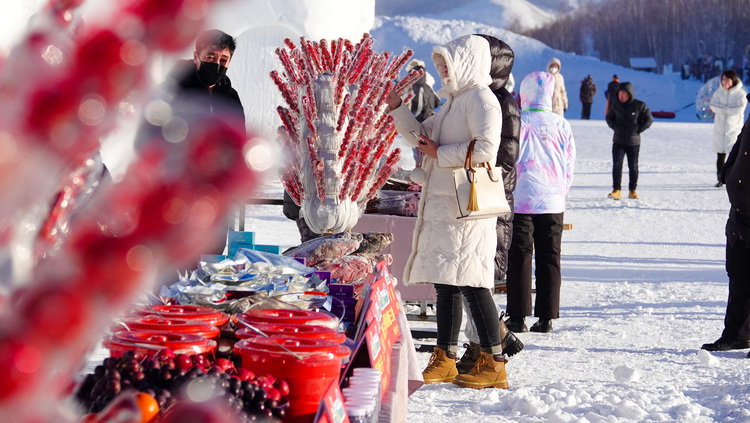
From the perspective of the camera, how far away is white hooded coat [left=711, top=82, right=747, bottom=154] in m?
12.0

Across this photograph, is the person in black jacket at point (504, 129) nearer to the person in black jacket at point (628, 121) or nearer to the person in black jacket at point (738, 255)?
the person in black jacket at point (738, 255)

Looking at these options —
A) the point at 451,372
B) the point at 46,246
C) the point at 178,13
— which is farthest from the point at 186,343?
the point at 451,372

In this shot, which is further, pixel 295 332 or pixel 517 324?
pixel 517 324

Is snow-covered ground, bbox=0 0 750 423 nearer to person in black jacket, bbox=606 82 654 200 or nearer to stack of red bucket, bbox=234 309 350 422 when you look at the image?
stack of red bucket, bbox=234 309 350 422

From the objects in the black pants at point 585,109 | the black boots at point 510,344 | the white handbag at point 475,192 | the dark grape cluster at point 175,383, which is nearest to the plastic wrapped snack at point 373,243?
the white handbag at point 475,192

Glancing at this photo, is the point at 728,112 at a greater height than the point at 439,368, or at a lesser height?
greater

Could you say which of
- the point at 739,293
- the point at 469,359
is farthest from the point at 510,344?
the point at 739,293

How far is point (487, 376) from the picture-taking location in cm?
395

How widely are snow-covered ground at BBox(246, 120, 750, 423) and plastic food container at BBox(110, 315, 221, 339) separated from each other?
305 millimetres

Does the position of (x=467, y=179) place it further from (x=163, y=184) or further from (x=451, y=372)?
(x=163, y=184)

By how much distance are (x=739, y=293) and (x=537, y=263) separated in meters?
1.17

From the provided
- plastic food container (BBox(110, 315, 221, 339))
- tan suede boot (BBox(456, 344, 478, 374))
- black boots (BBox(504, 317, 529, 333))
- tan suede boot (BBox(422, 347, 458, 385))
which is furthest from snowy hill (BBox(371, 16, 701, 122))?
plastic food container (BBox(110, 315, 221, 339))

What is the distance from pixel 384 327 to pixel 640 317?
3.56 metres

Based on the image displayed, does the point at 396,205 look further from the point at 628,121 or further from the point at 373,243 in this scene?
the point at 628,121
